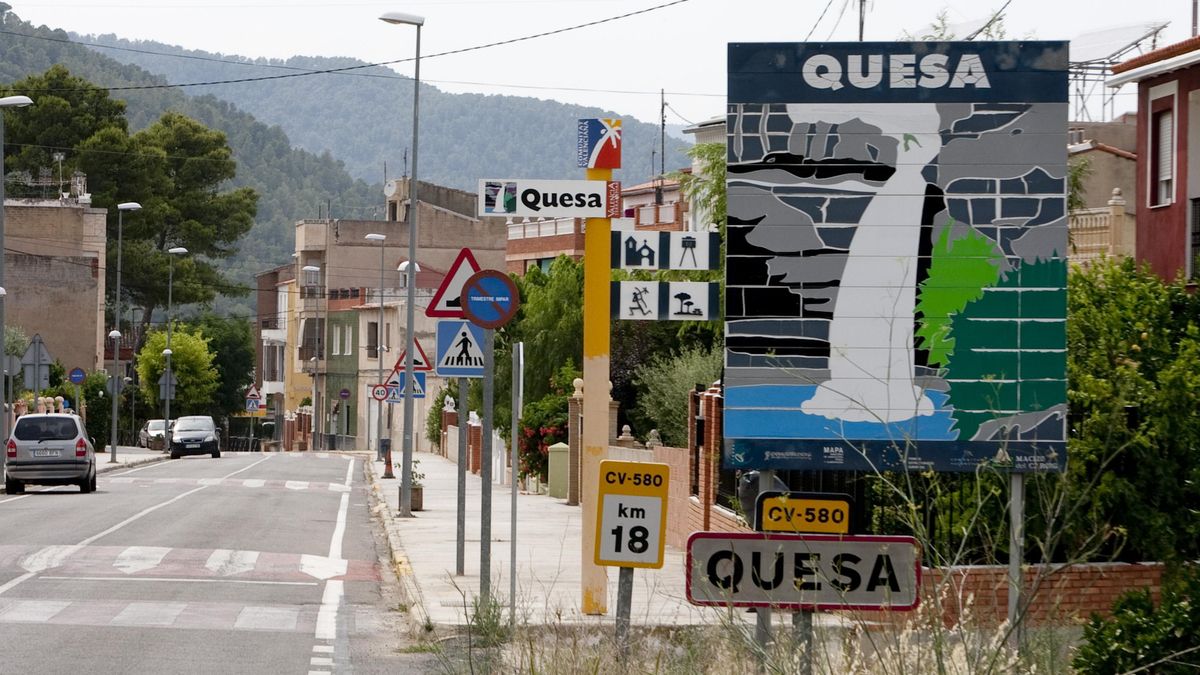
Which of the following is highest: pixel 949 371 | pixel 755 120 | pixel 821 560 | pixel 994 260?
pixel 755 120

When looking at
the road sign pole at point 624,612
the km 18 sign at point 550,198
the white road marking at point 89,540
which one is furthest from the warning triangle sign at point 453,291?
the road sign pole at point 624,612

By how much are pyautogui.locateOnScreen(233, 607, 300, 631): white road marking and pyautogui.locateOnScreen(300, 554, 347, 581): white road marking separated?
311cm

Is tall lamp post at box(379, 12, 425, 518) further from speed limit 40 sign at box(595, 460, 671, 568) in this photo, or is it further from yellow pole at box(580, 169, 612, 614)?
speed limit 40 sign at box(595, 460, 671, 568)

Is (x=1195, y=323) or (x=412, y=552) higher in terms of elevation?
(x=1195, y=323)

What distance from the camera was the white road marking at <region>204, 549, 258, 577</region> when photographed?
18453mm

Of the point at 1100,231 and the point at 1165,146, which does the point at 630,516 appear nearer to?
the point at 1165,146

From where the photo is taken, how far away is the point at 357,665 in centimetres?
1218

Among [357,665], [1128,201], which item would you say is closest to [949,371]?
[357,665]

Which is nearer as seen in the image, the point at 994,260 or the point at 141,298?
the point at 994,260

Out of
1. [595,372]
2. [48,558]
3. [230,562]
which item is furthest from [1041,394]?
[48,558]

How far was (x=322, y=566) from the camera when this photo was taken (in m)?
19.7

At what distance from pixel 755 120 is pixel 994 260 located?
6.05 ft

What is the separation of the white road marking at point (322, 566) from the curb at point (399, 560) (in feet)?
2.06

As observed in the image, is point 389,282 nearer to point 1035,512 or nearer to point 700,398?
point 700,398
